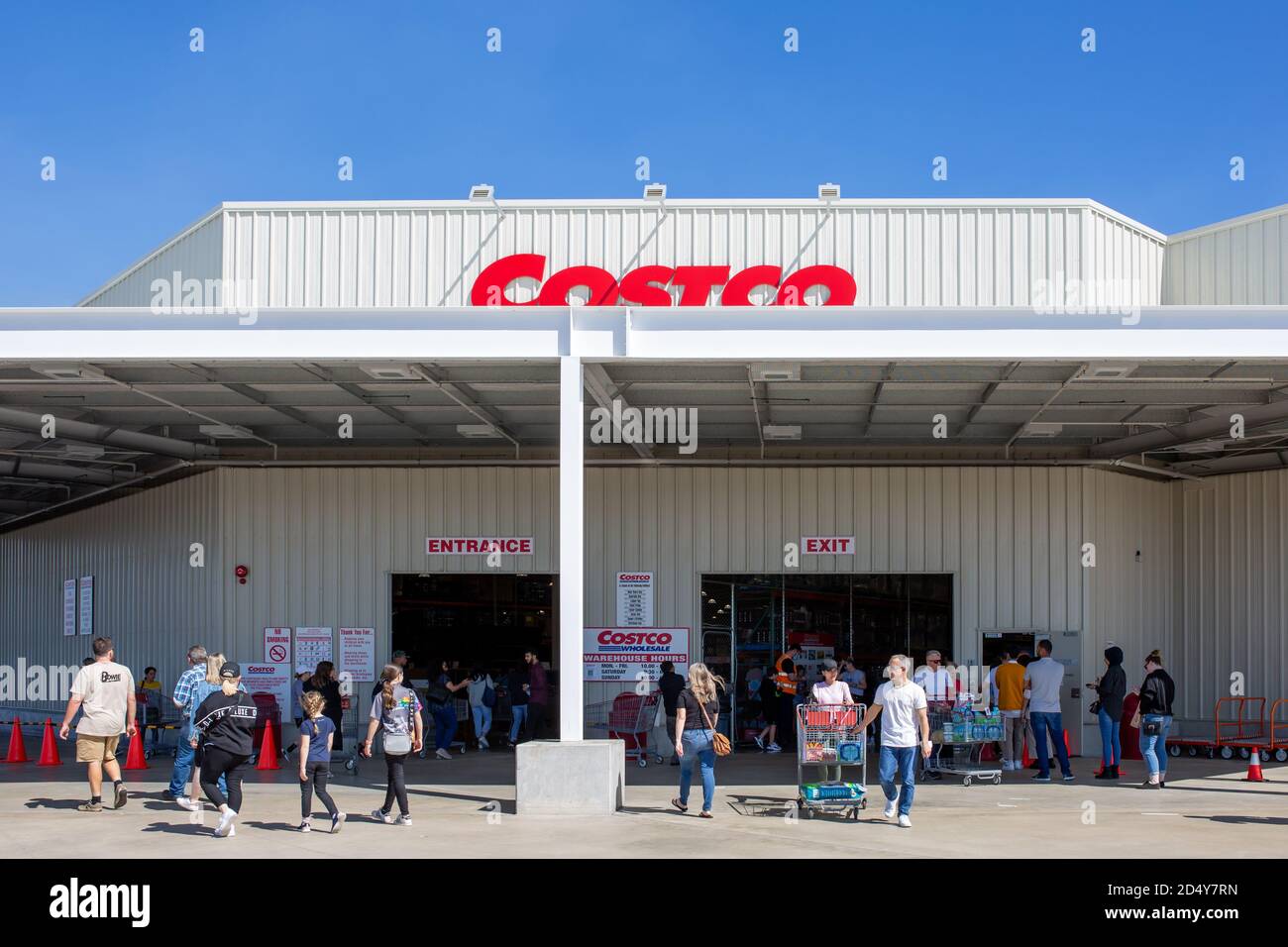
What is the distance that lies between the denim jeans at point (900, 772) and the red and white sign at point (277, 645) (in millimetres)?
11956

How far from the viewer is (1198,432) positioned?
64.3 ft

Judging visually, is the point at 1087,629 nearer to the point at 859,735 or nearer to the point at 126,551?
the point at 859,735

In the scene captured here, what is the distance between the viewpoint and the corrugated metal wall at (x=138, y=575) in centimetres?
2339

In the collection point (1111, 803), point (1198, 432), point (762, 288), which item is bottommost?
point (1111, 803)

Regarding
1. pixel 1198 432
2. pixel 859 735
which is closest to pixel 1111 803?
pixel 859 735

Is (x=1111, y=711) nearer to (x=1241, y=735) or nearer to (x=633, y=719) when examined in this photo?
(x=1241, y=735)

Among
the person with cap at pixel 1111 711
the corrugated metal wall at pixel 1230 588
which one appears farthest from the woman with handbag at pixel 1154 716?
the corrugated metal wall at pixel 1230 588

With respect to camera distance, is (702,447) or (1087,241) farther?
(702,447)

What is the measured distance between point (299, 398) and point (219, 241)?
15.3ft

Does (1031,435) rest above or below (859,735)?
above

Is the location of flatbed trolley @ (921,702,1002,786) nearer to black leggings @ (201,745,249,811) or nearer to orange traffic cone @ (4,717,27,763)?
black leggings @ (201,745,249,811)

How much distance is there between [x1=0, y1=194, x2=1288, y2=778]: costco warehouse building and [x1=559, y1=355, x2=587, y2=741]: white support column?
12.6ft

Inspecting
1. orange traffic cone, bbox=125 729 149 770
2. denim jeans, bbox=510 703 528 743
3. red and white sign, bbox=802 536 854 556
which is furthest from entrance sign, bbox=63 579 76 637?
red and white sign, bbox=802 536 854 556

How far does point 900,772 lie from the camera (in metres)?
13.7
